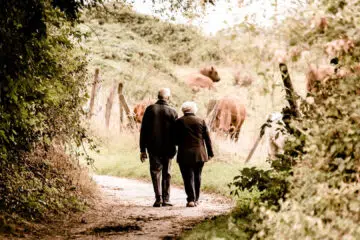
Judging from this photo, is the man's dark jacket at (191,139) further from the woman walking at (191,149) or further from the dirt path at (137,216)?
the dirt path at (137,216)

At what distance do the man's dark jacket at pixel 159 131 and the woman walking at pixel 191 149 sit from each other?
0.49 ft

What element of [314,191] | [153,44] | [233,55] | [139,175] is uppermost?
[153,44]

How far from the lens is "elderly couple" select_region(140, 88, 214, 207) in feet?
33.2

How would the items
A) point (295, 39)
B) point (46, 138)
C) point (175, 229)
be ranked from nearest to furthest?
point (295, 39)
point (175, 229)
point (46, 138)

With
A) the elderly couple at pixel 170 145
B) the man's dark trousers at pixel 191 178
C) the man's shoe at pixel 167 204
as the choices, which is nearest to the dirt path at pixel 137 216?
the man's shoe at pixel 167 204

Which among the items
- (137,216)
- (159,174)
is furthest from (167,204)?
(137,216)

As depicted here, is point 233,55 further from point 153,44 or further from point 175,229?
point 153,44

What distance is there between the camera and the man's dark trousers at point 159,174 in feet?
33.4

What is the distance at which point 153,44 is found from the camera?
37.6 m

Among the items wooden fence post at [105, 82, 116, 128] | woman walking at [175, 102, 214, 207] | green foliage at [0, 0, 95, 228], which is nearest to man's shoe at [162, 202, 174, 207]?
woman walking at [175, 102, 214, 207]

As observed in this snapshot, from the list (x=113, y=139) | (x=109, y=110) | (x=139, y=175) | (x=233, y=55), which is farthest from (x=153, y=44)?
(x=233, y=55)

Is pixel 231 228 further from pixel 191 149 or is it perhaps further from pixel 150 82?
pixel 150 82

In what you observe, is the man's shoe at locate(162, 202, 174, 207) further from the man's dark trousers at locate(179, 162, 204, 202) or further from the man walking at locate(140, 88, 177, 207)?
Result: the man's dark trousers at locate(179, 162, 204, 202)

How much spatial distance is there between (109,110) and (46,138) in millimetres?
12115
